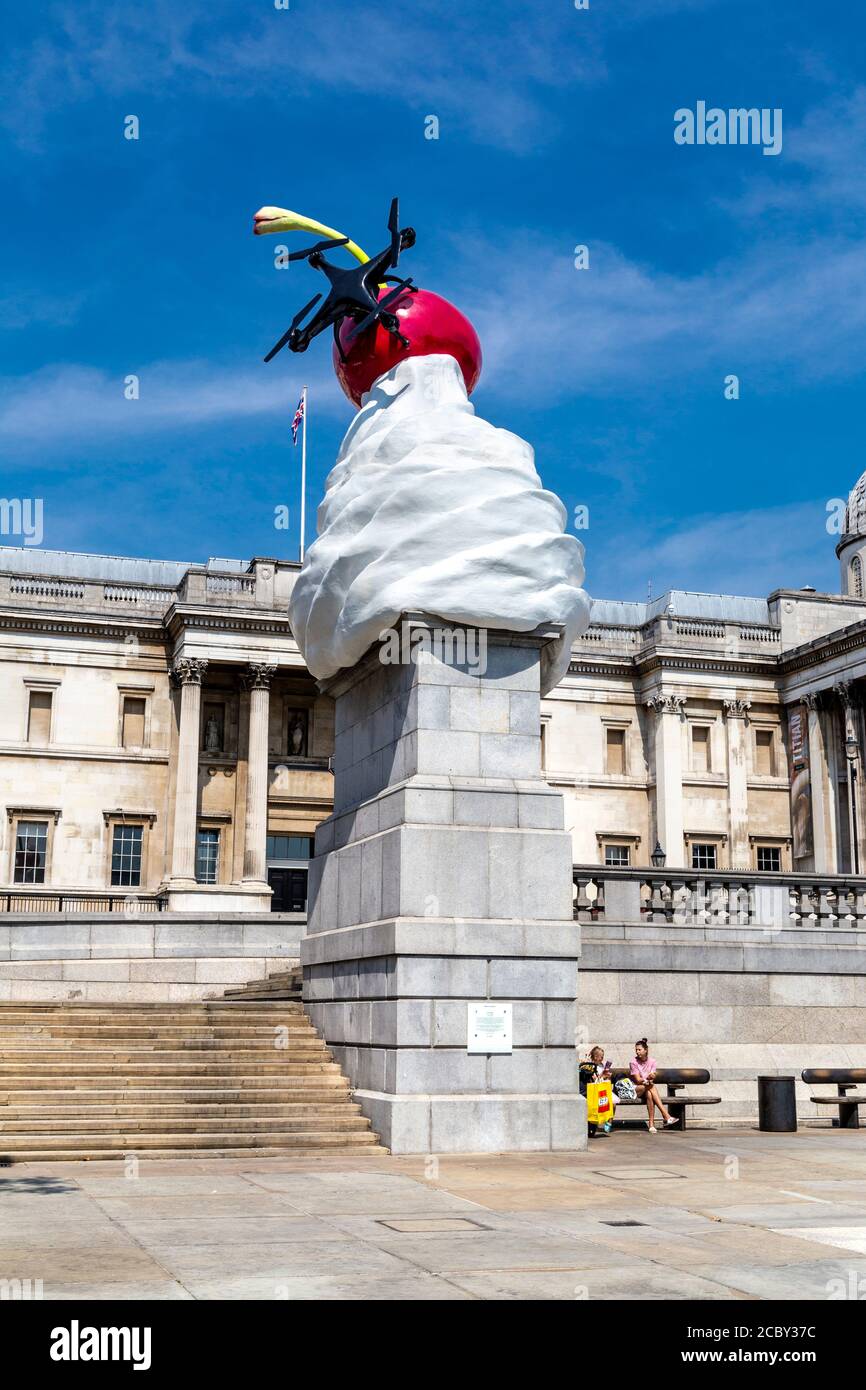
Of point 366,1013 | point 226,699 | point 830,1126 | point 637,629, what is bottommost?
point 830,1126

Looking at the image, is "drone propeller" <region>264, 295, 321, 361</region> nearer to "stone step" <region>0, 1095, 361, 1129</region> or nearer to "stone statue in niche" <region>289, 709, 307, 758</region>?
"stone step" <region>0, 1095, 361, 1129</region>

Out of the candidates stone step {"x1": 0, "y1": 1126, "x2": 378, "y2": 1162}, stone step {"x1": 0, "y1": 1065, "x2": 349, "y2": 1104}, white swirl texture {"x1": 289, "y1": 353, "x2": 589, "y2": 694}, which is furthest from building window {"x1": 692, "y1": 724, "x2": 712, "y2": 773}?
stone step {"x1": 0, "y1": 1126, "x2": 378, "y2": 1162}

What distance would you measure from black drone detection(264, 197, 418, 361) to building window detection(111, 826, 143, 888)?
127ft

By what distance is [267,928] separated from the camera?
105ft

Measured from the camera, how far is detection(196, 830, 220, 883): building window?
57.4 meters

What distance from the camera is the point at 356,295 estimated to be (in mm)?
19484

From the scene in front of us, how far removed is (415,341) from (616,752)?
45.2m

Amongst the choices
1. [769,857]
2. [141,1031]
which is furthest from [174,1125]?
[769,857]

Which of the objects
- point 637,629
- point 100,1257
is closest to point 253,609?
point 637,629

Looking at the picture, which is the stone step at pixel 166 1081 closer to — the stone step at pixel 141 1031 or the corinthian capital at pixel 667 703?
the stone step at pixel 141 1031

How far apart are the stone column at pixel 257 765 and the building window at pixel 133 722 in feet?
13.9

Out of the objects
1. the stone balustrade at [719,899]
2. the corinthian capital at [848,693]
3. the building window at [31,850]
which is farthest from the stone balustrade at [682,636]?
the stone balustrade at [719,899]
